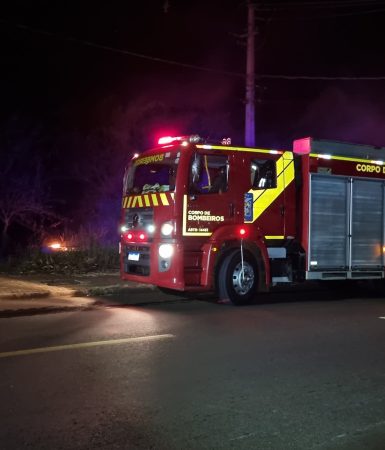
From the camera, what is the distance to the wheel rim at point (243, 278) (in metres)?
10.1

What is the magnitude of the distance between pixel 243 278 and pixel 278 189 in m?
1.76

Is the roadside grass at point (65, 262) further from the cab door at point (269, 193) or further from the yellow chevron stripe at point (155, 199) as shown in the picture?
the cab door at point (269, 193)

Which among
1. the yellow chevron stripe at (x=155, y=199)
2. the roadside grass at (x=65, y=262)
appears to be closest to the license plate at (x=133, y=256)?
the yellow chevron stripe at (x=155, y=199)

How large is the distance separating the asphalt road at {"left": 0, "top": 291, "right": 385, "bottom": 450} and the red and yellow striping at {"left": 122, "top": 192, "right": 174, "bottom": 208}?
1947mm

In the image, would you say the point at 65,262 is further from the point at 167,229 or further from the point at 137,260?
the point at 167,229

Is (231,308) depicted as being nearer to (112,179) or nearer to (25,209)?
(25,209)

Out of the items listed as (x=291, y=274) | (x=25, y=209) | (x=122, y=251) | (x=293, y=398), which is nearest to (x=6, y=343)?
(x=293, y=398)

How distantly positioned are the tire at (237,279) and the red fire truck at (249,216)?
18 millimetres

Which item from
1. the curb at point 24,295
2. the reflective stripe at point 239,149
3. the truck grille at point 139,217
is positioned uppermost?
the reflective stripe at point 239,149

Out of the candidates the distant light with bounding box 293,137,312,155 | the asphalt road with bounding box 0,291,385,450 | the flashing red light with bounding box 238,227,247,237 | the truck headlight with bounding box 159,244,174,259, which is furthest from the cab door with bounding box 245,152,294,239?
the asphalt road with bounding box 0,291,385,450

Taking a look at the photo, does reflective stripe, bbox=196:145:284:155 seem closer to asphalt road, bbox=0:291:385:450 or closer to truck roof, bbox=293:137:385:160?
truck roof, bbox=293:137:385:160

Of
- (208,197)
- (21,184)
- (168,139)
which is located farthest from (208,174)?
(21,184)

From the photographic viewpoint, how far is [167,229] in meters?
9.81

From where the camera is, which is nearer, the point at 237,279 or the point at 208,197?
the point at 208,197
